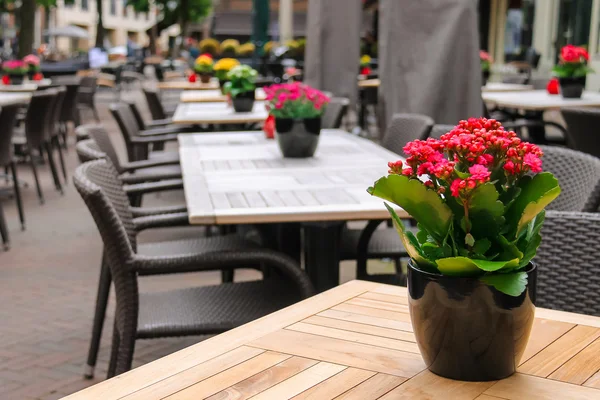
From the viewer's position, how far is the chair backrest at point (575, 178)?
261 centimetres

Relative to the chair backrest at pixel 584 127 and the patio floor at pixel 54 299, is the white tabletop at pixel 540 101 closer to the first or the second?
the chair backrest at pixel 584 127

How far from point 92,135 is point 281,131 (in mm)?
775

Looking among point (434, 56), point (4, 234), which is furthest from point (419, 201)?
point (4, 234)

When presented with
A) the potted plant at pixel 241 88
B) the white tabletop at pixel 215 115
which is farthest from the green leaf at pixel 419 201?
the potted plant at pixel 241 88

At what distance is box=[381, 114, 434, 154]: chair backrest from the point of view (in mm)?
3973

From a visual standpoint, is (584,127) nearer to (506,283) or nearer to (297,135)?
(297,135)

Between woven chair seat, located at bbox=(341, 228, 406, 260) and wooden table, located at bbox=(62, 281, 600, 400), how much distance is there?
1.74m

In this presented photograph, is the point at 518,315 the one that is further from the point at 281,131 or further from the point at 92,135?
the point at 92,135

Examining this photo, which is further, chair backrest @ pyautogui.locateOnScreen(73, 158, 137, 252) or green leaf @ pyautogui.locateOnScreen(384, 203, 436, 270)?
chair backrest @ pyautogui.locateOnScreen(73, 158, 137, 252)

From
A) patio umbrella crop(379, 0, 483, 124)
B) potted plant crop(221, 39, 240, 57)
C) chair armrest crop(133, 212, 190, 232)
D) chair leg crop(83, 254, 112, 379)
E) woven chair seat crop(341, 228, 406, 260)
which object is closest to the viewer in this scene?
chair armrest crop(133, 212, 190, 232)

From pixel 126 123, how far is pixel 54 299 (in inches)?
53.0

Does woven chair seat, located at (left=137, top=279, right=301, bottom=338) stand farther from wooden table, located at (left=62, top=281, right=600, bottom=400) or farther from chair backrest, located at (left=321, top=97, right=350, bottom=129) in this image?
chair backrest, located at (left=321, top=97, right=350, bottom=129)

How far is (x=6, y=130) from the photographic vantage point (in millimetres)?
6078

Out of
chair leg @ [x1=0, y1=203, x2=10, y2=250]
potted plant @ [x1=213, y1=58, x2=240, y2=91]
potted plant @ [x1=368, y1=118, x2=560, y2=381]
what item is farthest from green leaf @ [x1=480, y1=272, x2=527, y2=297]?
potted plant @ [x1=213, y1=58, x2=240, y2=91]
